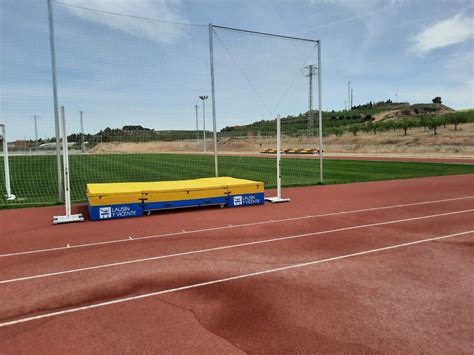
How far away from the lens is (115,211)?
32.8 ft

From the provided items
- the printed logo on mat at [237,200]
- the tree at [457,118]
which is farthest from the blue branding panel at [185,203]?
the tree at [457,118]

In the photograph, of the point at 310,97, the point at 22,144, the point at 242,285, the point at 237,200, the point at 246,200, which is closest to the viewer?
the point at 242,285

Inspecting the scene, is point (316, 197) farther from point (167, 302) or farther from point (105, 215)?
point (167, 302)

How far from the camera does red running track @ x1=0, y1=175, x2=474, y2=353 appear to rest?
12.8 feet

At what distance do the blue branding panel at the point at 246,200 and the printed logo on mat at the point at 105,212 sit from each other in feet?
11.6

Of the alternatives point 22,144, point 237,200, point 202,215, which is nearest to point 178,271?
point 202,215

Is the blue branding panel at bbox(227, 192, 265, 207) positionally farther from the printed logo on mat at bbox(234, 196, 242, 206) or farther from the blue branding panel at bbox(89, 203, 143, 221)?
the blue branding panel at bbox(89, 203, 143, 221)

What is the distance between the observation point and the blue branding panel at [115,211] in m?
9.77

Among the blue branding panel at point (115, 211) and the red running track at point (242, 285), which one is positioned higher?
the blue branding panel at point (115, 211)

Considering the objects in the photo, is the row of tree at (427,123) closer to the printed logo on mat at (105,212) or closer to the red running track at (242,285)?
the red running track at (242,285)

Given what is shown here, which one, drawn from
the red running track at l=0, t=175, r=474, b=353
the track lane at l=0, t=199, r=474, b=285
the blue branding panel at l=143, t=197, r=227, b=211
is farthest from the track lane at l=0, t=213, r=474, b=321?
the blue branding panel at l=143, t=197, r=227, b=211

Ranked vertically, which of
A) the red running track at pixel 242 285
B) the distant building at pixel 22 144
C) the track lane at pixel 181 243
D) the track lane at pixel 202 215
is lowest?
the red running track at pixel 242 285

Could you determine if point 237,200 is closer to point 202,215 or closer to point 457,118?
point 202,215

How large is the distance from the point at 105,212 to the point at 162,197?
1.55 m
